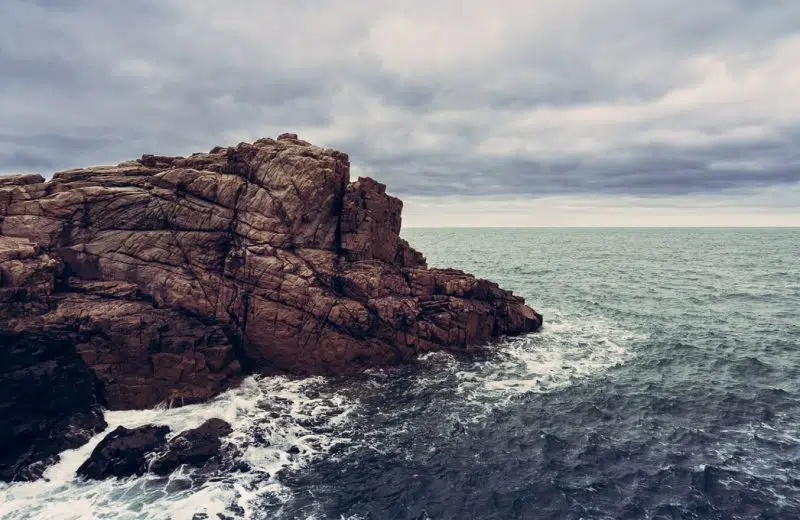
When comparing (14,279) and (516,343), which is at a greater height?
(14,279)

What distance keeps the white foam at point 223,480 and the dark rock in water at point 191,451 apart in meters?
0.94

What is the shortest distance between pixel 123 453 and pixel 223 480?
23.9ft

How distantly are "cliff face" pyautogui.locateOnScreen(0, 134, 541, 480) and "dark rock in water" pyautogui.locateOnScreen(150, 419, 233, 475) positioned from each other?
670cm

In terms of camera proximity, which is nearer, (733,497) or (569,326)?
(733,497)

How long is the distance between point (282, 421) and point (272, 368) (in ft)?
30.1

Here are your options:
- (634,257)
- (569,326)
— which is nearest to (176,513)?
(569,326)

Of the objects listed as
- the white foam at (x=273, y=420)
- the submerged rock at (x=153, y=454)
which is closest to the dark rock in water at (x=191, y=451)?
the submerged rock at (x=153, y=454)

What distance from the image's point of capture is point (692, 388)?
41688 millimetres

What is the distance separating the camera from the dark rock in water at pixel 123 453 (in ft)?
97.4

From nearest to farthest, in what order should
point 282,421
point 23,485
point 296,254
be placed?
point 23,485 → point 282,421 → point 296,254

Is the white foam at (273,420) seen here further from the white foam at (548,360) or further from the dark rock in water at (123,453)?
the dark rock in water at (123,453)

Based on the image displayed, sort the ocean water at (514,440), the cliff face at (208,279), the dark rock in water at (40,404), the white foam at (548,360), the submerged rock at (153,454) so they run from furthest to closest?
the white foam at (548,360) < the cliff face at (208,279) < the dark rock in water at (40,404) < the submerged rock at (153,454) < the ocean water at (514,440)

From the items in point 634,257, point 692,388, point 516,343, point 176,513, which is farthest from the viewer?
point 634,257

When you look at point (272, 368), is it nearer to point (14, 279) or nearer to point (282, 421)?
point (282, 421)
